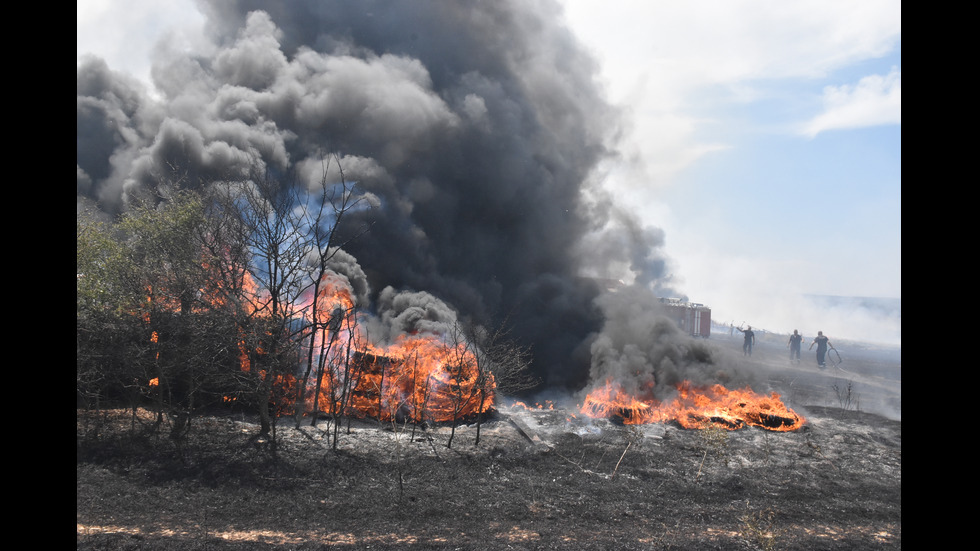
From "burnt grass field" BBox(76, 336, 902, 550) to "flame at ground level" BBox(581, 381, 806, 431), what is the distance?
1.36 m

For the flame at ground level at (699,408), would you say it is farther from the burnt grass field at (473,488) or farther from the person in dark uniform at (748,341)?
the person in dark uniform at (748,341)

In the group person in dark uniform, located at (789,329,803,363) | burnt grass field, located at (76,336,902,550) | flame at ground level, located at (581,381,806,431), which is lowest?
burnt grass field, located at (76,336,902,550)

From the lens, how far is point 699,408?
17656 millimetres

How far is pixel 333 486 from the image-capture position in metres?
9.40

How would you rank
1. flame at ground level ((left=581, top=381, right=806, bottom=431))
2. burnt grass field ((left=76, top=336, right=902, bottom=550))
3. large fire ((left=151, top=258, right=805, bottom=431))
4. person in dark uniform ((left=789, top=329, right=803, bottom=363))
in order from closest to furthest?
burnt grass field ((left=76, top=336, right=902, bottom=550)) < large fire ((left=151, top=258, right=805, bottom=431)) < flame at ground level ((left=581, top=381, right=806, bottom=431)) < person in dark uniform ((left=789, top=329, right=803, bottom=363))

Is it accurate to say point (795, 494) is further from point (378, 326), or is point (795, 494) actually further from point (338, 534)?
point (378, 326)

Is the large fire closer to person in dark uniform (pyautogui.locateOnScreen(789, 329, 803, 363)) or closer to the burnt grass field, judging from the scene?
the burnt grass field

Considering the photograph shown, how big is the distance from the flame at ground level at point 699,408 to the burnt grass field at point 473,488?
1357 millimetres

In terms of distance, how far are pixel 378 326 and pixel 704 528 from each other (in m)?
14.0

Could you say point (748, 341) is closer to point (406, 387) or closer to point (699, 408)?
point (699, 408)

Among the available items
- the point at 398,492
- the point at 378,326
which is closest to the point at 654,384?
the point at 378,326

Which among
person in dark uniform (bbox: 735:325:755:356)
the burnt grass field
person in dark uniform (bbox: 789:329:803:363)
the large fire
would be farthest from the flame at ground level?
person in dark uniform (bbox: 789:329:803:363)

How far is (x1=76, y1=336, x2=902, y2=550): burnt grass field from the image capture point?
7.64 m

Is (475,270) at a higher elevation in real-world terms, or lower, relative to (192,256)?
higher
